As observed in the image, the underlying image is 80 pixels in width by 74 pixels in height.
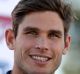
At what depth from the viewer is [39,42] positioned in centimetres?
359

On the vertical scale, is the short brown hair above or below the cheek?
above

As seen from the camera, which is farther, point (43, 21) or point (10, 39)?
point (10, 39)

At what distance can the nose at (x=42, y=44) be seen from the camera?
3.57 metres

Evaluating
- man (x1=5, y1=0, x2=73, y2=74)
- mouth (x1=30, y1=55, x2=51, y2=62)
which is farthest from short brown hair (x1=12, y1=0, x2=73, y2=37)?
mouth (x1=30, y1=55, x2=51, y2=62)

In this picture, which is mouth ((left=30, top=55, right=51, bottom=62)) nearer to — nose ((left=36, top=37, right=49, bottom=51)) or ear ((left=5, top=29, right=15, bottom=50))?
nose ((left=36, top=37, right=49, bottom=51))

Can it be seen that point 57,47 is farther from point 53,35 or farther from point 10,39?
point 10,39

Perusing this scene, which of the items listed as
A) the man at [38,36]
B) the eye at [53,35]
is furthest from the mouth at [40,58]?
the eye at [53,35]

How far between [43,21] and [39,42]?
5.8 inches

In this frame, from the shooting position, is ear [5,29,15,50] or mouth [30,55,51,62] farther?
ear [5,29,15,50]

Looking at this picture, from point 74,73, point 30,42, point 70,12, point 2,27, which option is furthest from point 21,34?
point 74,73

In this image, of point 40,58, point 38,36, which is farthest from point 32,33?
point 40,58

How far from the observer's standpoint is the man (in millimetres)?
3604

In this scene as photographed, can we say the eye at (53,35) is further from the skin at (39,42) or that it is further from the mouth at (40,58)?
the mouth at (40,58)

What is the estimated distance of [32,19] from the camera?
3.64 metres
